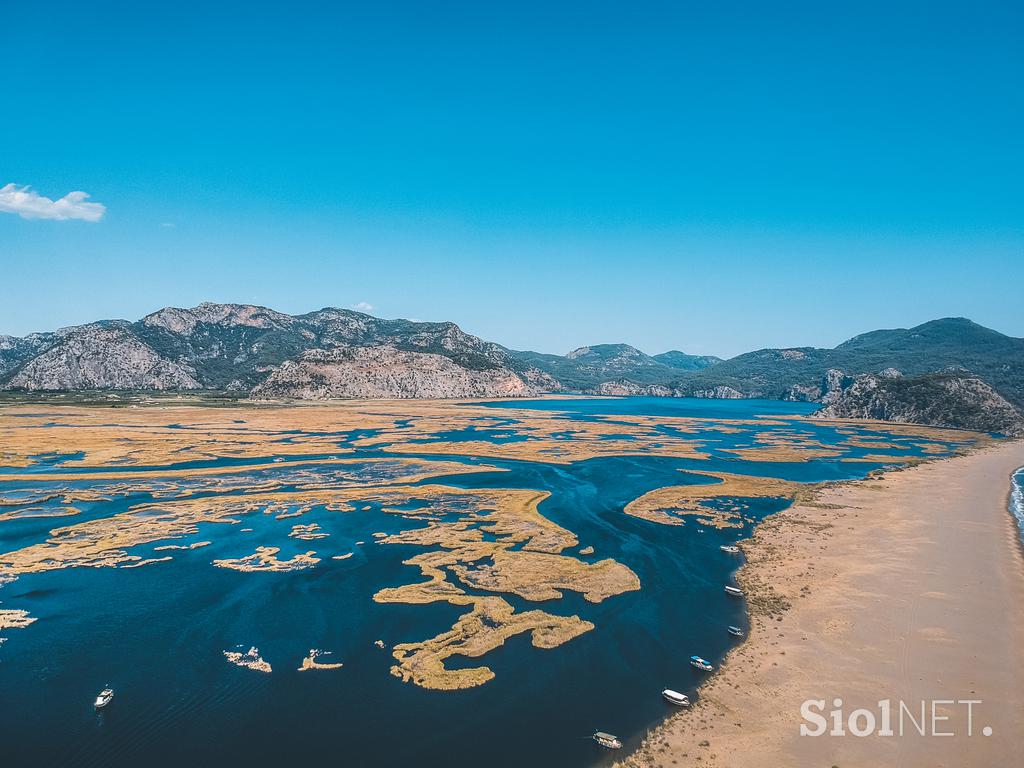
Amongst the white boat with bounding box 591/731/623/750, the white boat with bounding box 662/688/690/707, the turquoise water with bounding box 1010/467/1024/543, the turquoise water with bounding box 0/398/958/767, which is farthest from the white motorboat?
the turquoise water with bounding box 1010/467/1024/543

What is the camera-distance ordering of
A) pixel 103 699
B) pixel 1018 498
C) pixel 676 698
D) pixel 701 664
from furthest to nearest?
pixel 1018 498 → pixel 701 664 → pixel 676 698 → pixel 103 699

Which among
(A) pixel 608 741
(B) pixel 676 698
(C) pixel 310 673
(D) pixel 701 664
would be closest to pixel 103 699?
(C) pixel 310 673

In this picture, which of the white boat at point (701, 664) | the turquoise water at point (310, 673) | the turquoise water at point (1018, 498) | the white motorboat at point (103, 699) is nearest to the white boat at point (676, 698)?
the turquoise water at point (310, 673)

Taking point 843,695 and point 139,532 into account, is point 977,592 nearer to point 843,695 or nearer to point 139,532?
point 843,695

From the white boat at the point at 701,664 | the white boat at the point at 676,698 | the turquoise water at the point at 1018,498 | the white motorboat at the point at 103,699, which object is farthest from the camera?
the turquoise water at the point at 1018,498

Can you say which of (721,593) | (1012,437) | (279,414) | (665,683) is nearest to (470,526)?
(721,593)

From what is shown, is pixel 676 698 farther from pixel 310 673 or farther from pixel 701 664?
pixel 310 673

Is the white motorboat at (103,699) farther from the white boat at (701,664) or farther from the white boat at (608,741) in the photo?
the white boat at (701,664)
